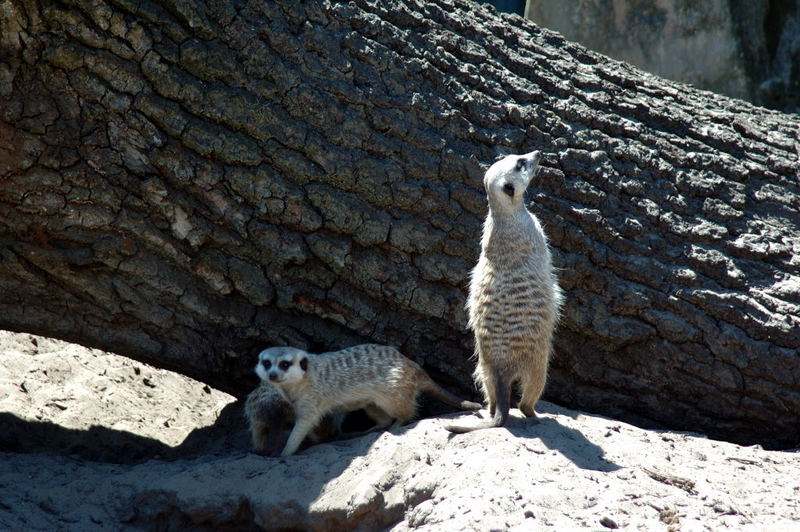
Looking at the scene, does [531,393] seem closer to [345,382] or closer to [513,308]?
[513,308]

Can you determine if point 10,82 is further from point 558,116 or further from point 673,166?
point 673,166

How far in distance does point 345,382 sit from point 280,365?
332mm

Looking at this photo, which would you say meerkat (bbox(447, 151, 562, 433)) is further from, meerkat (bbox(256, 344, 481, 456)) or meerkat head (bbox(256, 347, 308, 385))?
meerkat head (bbox(256, 347, 308, 385))

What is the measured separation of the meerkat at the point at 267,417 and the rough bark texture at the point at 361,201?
255mm

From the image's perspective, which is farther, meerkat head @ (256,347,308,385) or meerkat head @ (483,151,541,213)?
meerkat head @ (256,347,308,385)

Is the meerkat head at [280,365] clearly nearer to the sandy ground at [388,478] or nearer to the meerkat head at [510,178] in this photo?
the sandy ground at [388,478]

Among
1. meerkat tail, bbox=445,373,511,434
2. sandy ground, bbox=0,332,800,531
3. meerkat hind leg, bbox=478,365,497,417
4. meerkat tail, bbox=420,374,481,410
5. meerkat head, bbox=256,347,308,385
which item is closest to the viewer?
sandy ground, bbox=0,332,800,531

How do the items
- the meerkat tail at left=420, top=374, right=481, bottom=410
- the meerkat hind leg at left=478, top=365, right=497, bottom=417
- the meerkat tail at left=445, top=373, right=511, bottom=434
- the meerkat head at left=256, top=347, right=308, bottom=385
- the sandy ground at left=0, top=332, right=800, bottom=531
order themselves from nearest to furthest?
the sandy ground at left=0, top=332, right=800, bottom=531 < the meerkat tail at left=445, top=373, right=511, bottom=434 < the meerkat hind leg at left=478, top=365, right=497, bottom=417 < the meerkat head at left=256, top=347, right=308, bottom=385 < the meerkat tail at left=420, top=374, right=481, bottom=410

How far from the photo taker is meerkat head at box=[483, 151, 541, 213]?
332cm

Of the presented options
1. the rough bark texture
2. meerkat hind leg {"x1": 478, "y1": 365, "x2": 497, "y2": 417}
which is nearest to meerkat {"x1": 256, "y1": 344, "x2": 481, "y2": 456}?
the rough bark texture

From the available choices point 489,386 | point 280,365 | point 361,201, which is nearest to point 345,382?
point 280,365

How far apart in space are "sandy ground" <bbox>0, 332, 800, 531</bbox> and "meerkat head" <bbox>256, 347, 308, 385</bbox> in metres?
0.31

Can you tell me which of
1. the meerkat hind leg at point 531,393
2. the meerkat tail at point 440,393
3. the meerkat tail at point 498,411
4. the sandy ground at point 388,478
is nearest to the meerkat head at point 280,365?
the sandy ground at point 388,478

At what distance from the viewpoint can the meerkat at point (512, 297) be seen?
3340mm
